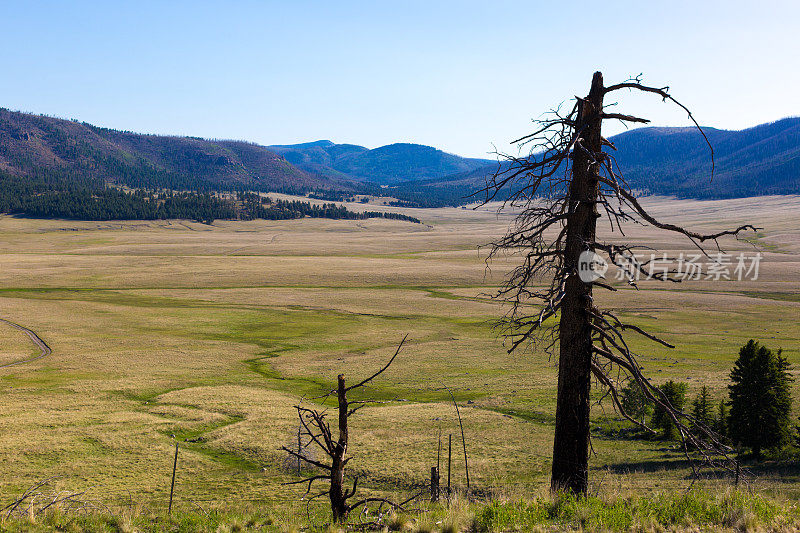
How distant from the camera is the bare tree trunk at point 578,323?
10.2 meters

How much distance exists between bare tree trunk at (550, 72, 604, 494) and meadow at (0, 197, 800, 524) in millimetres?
3488

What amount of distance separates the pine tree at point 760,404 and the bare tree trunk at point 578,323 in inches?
984

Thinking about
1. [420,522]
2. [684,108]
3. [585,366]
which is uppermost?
[684,108]

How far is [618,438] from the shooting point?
34938 mm

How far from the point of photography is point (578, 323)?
10656 millimetres

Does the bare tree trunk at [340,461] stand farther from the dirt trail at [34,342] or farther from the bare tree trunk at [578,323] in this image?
the dirt trail at [34,342]

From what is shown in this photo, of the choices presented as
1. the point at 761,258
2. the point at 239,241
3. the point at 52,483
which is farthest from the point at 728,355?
the point at 239,241

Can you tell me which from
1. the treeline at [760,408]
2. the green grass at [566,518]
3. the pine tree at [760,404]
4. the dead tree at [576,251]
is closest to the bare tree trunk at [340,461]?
the green grass at [566,518]

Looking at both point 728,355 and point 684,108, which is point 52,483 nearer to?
point 684,108

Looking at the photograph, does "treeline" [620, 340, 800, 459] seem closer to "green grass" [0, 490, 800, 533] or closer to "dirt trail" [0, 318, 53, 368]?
"green grass" [0, 490, 800, 533]

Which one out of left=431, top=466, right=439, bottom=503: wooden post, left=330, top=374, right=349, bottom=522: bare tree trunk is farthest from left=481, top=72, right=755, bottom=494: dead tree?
left=431, top=466, right=439, bottom=503: wooden post

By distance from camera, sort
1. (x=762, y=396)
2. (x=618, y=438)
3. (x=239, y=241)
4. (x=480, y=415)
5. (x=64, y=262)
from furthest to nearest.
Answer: (x=239, y=241) < (x=64, y=262) < (x=480, y=415) < (x=618, y=438) < (x=762, y=396)

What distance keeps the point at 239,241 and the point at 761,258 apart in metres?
151

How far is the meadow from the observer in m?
26.9
